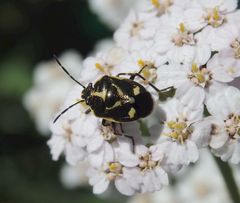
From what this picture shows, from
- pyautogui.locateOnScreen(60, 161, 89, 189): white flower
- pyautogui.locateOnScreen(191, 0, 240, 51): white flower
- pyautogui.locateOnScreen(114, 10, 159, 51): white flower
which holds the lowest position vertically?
pyautogui.locateOnScreen(60, 161, 89, 189): white flower

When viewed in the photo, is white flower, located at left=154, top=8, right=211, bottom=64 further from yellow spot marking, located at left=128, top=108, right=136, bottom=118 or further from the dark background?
the dark background

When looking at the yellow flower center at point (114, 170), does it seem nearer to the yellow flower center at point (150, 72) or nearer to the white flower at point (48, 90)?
the yellow flower center at point (150, 72)

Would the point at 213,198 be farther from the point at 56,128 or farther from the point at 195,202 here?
the point at 56,128

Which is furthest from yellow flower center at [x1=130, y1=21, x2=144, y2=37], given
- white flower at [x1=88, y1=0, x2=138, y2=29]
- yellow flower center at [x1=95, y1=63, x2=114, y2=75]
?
white flower at [x1=88, y1=0, x2=138, y2=29]

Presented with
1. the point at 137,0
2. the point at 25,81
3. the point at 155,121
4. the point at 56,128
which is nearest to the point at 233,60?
the point at 155,121

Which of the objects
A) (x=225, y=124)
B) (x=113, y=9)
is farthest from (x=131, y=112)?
(x=113, y=9)

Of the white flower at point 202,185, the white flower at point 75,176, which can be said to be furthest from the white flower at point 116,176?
the white flower at point 75,176

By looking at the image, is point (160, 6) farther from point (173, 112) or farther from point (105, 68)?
point (173, 112)
